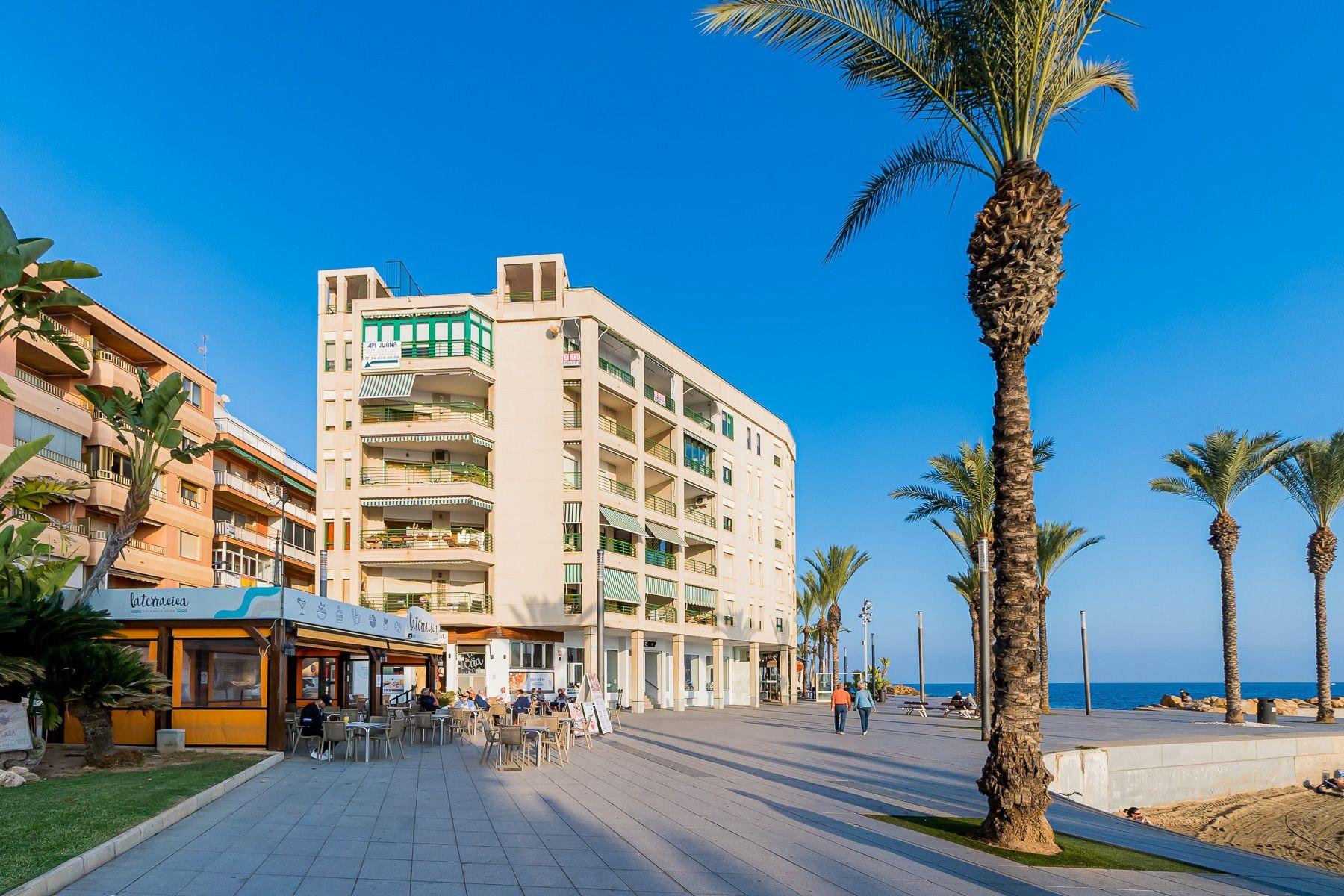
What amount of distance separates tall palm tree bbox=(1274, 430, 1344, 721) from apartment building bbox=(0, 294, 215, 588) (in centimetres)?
4362

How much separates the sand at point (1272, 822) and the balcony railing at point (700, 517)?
117 ft

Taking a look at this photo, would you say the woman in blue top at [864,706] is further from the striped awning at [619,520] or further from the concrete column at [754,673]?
the concrete column at [754,673]

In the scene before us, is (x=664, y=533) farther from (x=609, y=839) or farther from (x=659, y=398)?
(x=609, y=839)

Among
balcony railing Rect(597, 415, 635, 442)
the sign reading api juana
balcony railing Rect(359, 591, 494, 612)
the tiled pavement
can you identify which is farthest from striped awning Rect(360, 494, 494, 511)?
the tiled pavement

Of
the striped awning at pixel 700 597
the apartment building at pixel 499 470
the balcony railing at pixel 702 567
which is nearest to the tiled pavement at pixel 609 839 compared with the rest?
the apartment building at pixel 499 470

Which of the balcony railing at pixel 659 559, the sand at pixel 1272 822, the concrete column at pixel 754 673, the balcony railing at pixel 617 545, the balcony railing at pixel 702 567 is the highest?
the balcony railing at pixel 617 545

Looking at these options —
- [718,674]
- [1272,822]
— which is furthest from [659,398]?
[1272,822]

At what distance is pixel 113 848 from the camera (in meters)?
9.57

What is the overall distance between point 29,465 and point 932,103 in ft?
114

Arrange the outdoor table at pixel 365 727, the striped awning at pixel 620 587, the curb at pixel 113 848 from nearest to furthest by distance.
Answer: the curb at pixel 113 848 < the outdoor table at pixel 365 727 < the striped awning at pixel 620 587

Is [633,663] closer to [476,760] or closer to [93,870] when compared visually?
[476,760]

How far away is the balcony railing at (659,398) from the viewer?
53.1 metres

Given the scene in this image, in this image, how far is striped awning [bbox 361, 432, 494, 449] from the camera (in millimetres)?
45594

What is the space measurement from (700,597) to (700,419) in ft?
33.1
